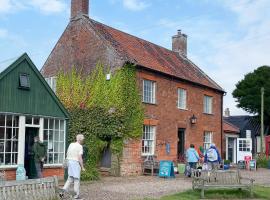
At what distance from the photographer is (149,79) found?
2312 centimetres

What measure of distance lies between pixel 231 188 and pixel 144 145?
9.09 m

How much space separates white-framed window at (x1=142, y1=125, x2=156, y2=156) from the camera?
75.2ft

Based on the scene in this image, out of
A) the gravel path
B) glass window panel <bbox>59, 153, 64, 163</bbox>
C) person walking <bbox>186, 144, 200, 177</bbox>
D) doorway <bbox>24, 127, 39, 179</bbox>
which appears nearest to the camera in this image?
the gravel path

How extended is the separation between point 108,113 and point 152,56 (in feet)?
19.3

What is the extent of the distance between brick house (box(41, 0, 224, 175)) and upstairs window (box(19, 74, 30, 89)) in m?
5.63

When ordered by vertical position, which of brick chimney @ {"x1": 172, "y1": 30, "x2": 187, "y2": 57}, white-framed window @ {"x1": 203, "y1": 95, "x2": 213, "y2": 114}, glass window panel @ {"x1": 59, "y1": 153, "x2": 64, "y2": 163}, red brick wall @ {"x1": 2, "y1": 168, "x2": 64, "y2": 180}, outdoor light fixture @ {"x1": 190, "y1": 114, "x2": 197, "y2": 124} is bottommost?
red brick wall @ {"x1": 2, "y1": 168, "x2": 64, "y2": 180}

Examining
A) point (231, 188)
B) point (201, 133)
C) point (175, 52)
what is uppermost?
point (175, 52)

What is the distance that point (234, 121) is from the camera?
46.4 metres

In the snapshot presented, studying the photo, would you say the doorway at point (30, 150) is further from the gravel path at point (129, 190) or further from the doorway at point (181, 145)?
the doorway at point (181, 145)

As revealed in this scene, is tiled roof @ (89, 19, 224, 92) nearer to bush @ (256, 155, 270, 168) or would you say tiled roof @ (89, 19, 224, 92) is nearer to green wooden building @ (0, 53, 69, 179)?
green wooden building @ (0, 53, 69, 179)

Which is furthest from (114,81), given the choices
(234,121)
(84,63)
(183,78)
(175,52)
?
(234,121)

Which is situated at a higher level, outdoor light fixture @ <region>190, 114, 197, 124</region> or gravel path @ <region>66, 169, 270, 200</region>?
outdoor light fixture @ <region>190, 114, 197, 124</region>

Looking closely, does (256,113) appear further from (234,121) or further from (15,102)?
(15,102)

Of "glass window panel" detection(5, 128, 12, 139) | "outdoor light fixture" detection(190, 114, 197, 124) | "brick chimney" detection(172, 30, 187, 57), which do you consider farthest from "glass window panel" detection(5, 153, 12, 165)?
"brick chimney" detection(172, 30, 187, 57)
